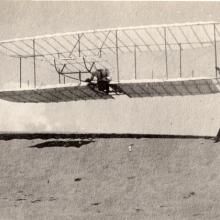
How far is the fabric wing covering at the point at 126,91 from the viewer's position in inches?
663

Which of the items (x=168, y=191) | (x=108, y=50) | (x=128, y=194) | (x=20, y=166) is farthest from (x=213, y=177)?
(x=108, y=50)

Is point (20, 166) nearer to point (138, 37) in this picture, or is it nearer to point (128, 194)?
point (128, 194)

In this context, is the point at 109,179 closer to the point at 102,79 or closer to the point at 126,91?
the point at 102,79

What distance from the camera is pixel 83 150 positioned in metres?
15.6

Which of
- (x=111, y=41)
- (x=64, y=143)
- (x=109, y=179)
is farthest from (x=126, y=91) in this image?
(x=109, y=179)

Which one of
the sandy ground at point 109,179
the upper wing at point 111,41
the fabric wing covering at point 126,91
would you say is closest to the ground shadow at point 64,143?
the sandy ground at point 109,179

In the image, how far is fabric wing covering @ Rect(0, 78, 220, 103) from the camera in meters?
16.8

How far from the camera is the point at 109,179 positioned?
13.1 m

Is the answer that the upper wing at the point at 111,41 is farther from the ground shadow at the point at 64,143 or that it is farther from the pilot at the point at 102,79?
the ground shadow at the point at 64,143

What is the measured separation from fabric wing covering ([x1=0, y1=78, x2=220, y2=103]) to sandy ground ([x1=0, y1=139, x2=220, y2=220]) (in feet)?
6.67

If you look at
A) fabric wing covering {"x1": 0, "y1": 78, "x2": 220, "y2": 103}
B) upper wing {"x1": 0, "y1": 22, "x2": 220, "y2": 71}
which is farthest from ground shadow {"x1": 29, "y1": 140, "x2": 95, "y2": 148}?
upper wing {"x1": 0, "y1": 22, "x2": 220, "y2": 71}

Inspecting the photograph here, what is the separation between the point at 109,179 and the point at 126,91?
559 cm

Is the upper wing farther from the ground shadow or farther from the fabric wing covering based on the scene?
the ground shadow

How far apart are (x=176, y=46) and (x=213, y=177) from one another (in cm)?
694
